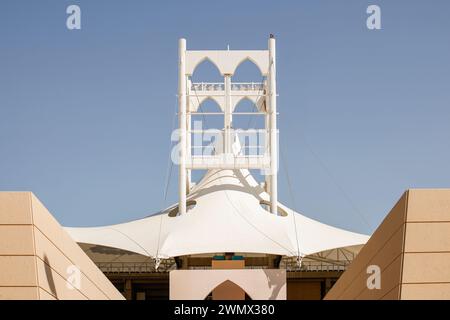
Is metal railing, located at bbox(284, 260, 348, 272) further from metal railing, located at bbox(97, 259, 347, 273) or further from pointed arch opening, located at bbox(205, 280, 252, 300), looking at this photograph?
pointed arch opening, located at bbox(205, 280, 252, 300)

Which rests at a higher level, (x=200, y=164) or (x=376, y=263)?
(x=200, y=164)

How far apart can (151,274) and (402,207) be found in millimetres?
34734

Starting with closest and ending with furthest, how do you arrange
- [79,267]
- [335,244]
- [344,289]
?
[79,267]
[344,289]
[335,244]

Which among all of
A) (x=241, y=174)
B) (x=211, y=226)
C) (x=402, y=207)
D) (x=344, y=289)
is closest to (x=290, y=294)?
(x=241, y=174)

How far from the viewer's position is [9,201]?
13.0m

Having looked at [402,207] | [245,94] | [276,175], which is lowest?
[402,207]

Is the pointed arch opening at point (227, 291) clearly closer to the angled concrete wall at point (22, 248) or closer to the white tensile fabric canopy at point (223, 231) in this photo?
the white tensile fabric canopy at point (223, 231)

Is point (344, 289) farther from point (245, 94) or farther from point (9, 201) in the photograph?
point (245, 94)

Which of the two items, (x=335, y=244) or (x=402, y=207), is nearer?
(x=402, y=207)

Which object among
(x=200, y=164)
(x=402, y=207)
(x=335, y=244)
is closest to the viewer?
(x=402, y=207)

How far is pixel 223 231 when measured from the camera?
38.2 metres

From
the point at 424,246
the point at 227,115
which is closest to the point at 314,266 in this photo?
the point at 227,115

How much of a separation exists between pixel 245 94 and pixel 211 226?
11161mm

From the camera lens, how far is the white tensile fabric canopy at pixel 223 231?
121 ft
